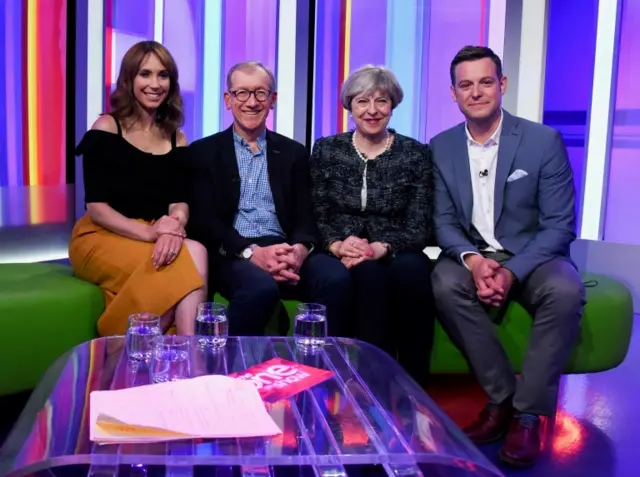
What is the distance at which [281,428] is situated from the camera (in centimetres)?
130

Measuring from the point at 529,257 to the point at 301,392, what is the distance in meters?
1.27

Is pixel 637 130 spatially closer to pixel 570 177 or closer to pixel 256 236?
pixel 570 177

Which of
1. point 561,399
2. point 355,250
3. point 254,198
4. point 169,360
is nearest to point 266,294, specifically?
point 355,250

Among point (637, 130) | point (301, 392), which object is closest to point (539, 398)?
point (301, 392)

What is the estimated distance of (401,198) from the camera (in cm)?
276

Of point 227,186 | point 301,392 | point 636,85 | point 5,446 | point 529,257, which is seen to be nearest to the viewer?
point 5,446

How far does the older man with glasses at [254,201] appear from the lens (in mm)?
2605

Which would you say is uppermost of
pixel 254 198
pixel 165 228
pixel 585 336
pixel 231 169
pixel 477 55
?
pixel 477 55

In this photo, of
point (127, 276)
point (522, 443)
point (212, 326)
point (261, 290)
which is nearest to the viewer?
point (212, 326)

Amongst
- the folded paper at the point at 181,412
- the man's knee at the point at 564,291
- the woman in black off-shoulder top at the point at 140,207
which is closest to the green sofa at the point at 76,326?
the woman in black off-shoulder top at the point at 140,207

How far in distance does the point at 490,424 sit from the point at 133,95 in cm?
175

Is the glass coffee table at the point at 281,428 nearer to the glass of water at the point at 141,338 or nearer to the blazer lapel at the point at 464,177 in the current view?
the glass of water at the point at 141,338

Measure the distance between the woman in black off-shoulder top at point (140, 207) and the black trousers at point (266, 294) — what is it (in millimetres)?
121

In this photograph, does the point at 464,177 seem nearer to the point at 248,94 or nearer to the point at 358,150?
the point at 358,150
